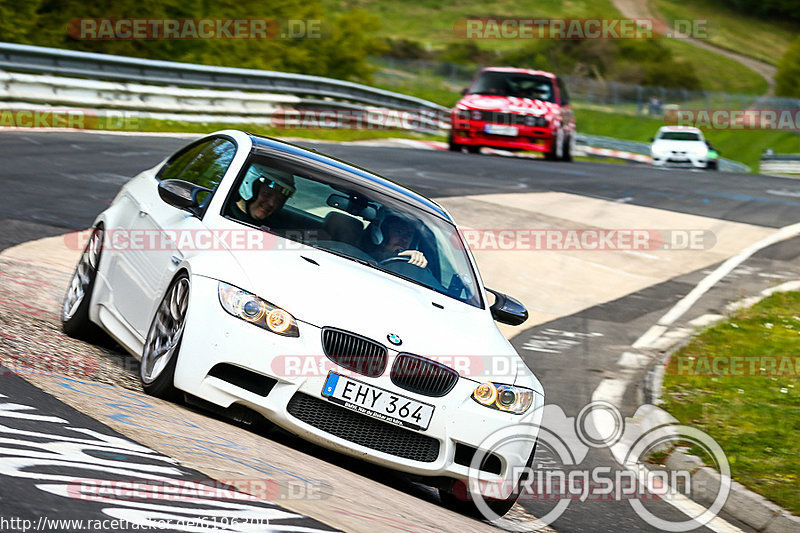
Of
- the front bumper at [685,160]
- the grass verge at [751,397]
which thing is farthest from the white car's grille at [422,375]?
the front bumper at [685,160]

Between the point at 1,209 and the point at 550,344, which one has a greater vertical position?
the point at 1,209

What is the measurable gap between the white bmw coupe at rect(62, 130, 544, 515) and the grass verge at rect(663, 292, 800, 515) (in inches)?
71.7

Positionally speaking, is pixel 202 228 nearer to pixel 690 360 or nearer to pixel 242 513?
pixel 242 513

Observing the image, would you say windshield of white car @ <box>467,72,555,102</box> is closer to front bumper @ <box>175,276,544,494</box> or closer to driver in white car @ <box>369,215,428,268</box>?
driver in white car @ <box>369,215,428,268</box>

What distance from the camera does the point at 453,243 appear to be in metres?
7.05

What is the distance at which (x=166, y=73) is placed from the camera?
2119 cm

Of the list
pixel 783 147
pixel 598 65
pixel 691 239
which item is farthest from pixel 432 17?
pixel 691 239

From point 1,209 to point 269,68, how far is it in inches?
1084

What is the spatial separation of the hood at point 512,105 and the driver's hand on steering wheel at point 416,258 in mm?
17150

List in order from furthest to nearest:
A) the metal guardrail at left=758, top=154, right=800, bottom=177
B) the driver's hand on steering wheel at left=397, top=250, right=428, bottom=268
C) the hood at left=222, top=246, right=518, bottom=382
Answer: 1. the metal guardrail at left=758, top=154, right=800, bottom=177
2. the driver's hand on steering wheel at left=397, top=250, right=428, bottom=268
3. the hood at left=222, top=246, right=518, bottom=382

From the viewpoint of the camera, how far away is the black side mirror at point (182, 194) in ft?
21.0

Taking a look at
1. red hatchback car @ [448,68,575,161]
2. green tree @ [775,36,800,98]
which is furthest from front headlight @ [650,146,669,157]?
green tree @ [775,36,800,98]

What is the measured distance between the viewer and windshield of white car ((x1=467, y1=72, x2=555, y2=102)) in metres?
23.9

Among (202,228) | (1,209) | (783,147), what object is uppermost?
(202,228)
